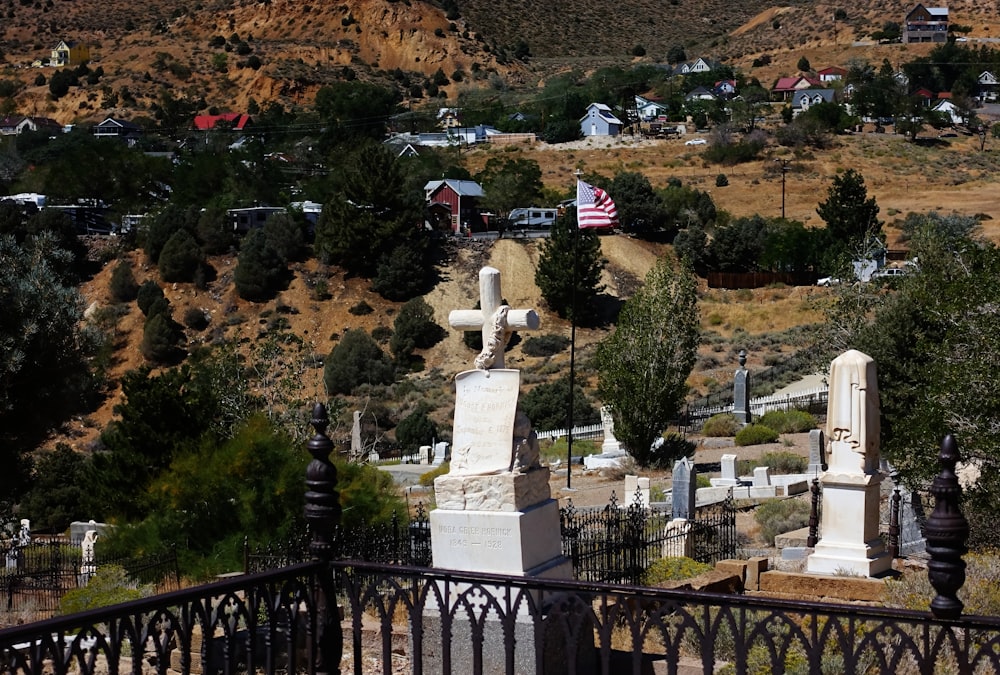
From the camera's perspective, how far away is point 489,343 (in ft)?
30.3

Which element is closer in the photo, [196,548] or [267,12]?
[196,548]

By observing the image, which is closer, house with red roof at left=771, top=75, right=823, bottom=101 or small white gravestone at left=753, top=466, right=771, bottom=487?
small white gravestone at left=753, top=466, right=771, bottom=487

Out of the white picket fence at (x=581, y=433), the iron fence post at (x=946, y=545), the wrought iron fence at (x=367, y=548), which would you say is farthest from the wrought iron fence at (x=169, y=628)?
the white picket fence at (x=581, y=433)

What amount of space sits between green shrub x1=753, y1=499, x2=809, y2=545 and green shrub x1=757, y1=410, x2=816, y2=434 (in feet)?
40.5

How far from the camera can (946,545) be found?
214 inches

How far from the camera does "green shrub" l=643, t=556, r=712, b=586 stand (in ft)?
45.8

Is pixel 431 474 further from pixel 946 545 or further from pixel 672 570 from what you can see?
pixel 946 545

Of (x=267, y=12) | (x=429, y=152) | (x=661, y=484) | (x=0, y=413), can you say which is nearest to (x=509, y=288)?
(x=429, y=152)

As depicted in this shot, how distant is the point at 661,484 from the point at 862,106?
73963 mm

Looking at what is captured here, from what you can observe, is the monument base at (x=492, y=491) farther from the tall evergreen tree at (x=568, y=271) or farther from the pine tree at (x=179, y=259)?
the pine tree at (x=179, y=259)

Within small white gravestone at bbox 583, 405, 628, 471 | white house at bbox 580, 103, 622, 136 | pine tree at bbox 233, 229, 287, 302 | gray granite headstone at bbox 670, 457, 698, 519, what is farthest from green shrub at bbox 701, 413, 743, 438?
white house at bbox 580, 103, 622, 136

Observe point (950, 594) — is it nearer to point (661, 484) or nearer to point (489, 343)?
point (489, 343)

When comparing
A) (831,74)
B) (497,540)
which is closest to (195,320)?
(497,540)

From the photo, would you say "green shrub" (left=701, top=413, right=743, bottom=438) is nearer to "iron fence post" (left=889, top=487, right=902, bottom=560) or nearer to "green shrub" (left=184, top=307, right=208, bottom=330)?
"iron fence post" (left=889, top=487, right=902, bottom=560)
